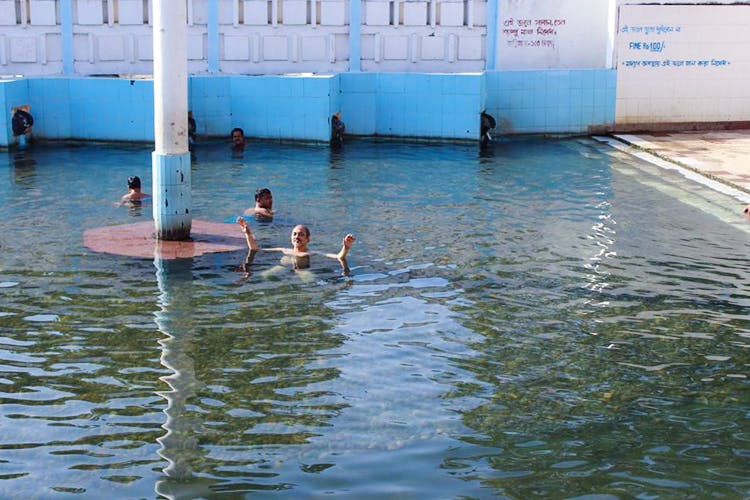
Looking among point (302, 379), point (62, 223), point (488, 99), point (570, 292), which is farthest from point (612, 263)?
point (488, 99)

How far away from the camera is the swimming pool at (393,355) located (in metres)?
6.73

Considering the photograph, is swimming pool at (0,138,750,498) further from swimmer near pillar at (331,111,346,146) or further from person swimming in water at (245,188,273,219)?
swimmer near pillar at (331,111,346,146)

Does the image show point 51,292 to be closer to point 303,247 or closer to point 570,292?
point 303,247

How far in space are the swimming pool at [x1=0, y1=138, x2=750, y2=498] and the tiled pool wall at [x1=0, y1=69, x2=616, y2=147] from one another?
6.15m

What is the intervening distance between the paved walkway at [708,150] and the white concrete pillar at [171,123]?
28.7 ft

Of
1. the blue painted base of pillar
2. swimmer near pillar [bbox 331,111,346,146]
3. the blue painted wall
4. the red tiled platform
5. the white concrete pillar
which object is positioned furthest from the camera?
the blue painted wall

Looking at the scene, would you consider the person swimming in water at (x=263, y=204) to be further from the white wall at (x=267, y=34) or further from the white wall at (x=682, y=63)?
the white wall at (x=682, y=63)

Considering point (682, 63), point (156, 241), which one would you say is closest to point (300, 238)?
point (156, 241)

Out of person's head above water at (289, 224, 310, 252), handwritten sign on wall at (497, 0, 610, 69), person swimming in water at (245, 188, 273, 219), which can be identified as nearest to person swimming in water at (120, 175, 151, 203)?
person swimming in water at (245, 188, 273, 219)

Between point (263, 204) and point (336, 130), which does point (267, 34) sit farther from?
point (263, 204)

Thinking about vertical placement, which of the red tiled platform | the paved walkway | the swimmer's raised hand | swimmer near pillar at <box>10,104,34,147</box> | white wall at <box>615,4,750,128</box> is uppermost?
white wall at <box>615,4,750,128</box>

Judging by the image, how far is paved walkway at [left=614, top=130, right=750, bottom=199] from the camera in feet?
57.3

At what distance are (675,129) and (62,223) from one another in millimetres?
14204

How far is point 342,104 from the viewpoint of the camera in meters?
22.4
